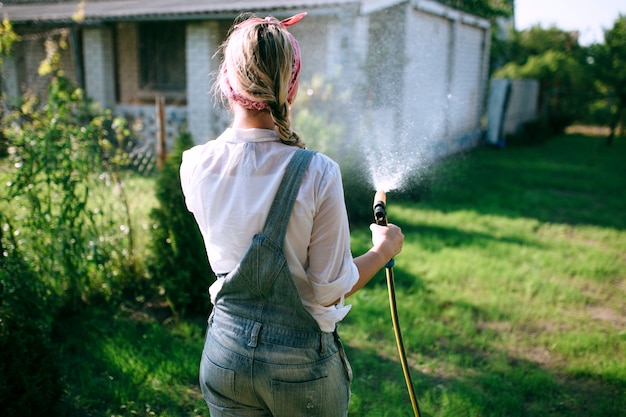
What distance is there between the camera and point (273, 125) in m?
1.50

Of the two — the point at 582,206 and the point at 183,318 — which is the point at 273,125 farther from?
the point at 582,206

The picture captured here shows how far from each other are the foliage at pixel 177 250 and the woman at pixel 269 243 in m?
2.65

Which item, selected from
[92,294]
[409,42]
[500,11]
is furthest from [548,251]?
[500,11]

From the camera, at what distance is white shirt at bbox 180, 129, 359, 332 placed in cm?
142

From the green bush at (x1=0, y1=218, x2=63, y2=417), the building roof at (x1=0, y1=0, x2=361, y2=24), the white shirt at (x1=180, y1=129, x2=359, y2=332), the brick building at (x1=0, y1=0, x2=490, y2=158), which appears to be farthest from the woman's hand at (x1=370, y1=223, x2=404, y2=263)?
the building roof at (x1=0, y1=0, x2=361, y2=24)

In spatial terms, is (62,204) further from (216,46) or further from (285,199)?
(216,46)

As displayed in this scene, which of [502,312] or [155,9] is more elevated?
[155,9]

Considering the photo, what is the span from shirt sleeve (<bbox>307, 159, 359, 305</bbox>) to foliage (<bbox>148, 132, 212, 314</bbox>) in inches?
113

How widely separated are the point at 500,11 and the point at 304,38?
14687 mm

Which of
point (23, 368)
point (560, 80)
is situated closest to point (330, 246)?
point (23, 368)

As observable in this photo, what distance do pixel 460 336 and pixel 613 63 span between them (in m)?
14.9

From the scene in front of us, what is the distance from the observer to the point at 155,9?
11047mm

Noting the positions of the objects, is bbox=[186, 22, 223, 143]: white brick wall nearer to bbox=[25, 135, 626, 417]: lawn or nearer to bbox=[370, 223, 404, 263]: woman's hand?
bbox=[25, 135, 626, 417]: lawn

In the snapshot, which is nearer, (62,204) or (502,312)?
(62,204)
